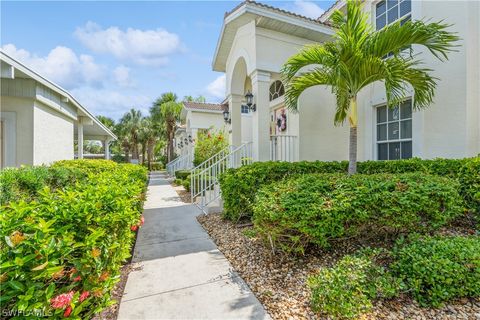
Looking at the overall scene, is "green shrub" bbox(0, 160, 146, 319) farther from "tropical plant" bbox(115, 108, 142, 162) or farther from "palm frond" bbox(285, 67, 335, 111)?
"tropical plant" bbox(115, 108, 142, 162)

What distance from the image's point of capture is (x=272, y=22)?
6.94 meters

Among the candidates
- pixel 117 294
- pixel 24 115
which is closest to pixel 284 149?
pixel 117 294

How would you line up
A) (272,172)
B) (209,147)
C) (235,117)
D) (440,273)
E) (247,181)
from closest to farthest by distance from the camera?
1. (440,273)
2. (247,181)
3. (272,172)
4. (235,117)
5. (209,147)

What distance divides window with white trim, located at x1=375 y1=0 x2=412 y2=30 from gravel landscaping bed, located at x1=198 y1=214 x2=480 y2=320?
20.3ft

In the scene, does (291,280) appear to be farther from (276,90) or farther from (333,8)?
(333,8)

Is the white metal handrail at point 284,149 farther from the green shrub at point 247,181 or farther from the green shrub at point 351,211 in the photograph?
the green shrub at point 351,211

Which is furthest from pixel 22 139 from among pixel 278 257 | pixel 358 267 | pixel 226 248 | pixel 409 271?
pixel 409 271

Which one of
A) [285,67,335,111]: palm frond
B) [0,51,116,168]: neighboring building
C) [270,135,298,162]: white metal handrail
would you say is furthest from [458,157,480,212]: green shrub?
[0,51,116,168]: neighboring building

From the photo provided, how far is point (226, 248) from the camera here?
4480 mm

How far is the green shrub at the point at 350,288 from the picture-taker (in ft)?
8.08

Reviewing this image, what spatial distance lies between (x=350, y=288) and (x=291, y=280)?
0.85 meters

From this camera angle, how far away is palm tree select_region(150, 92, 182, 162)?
89.9 feet

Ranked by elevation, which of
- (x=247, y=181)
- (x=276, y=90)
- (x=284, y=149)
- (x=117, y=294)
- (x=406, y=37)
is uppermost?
(x=276, y=90)

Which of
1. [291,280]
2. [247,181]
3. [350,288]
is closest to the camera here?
[350,288]
